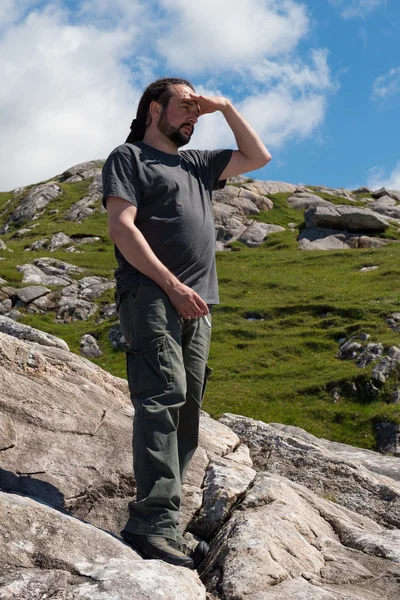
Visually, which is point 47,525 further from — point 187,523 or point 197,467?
point 197,467

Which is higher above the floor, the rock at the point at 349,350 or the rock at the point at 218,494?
the rock at the point at 349,350

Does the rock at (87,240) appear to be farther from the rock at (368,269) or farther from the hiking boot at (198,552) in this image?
the hiking boot at (198,552)

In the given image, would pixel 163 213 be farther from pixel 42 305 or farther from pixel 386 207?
pixel 386 207

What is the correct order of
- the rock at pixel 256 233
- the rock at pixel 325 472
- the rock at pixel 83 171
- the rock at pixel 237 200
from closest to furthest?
1. the rock at pixel 325 472
2. the rock at pixel 256 233
3. the rock at pixel 237 200
4. the rock at pixel 83 171

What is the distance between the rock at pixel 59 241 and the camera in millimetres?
72938

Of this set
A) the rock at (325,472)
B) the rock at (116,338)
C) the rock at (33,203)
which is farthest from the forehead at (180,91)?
the rock at (33,203)

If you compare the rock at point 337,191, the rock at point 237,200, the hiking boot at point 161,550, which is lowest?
the hiking boot at point 161,550

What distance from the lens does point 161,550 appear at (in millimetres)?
5633

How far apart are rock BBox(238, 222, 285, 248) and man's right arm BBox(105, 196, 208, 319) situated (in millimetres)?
67293

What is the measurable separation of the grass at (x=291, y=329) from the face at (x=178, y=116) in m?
20.6

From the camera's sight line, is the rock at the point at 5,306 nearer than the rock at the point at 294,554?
No

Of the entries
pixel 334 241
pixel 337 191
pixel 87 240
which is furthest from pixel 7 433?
pixel 337 191

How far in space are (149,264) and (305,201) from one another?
9126cm

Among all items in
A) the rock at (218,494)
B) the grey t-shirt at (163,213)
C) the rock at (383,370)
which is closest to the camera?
the grey t-shirt at (163,213)
